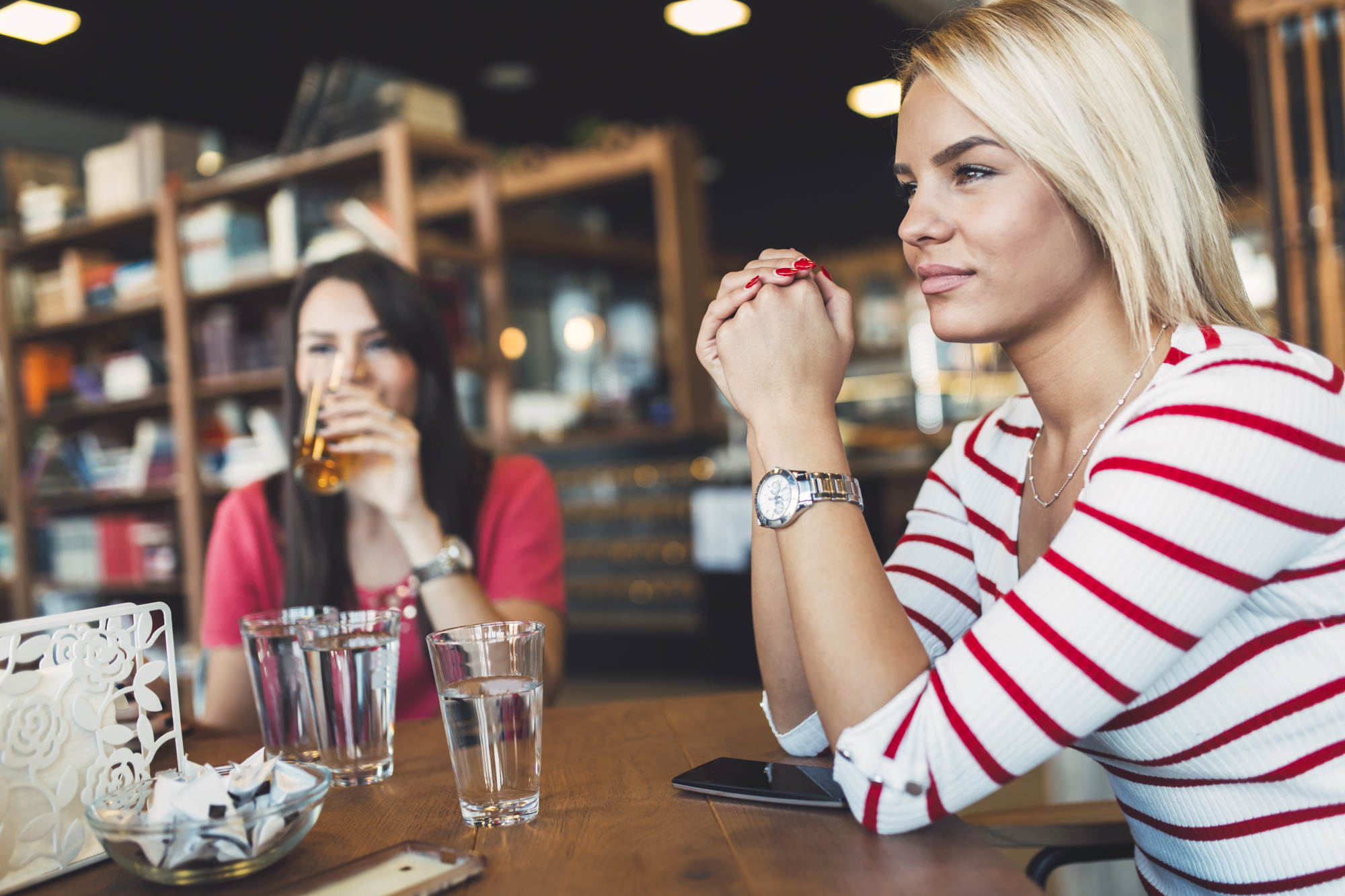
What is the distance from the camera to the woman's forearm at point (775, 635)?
986 mm

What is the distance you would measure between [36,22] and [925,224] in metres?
5.59

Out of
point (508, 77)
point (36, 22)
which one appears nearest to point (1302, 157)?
point (508, 77)

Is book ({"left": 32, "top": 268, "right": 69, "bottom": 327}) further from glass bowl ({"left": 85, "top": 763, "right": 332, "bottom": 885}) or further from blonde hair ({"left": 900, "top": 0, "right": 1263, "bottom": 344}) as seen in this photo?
blonde hair ({"left": 900, "top": 0, "right": 1263, "bottom": 344})

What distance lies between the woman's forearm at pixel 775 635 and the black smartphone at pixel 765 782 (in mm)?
86

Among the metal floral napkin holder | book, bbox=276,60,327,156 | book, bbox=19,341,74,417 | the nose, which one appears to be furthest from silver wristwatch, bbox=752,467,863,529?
book, bbox=19,341,74,417

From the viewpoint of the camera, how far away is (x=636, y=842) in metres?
0.74

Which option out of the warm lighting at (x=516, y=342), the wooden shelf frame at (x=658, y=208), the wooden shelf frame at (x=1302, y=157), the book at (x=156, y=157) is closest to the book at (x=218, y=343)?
the book at (x=156, y=157)

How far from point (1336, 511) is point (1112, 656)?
0.86 ft

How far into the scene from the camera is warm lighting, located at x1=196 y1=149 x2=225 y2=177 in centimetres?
434

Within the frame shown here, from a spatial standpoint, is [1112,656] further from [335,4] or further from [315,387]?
[335,4]

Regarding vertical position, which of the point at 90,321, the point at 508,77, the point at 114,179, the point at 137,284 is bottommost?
the point at 90,321

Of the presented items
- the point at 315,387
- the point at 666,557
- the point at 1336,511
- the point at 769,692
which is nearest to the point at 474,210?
the point at 666,557

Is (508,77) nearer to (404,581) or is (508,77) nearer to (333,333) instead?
(333,333)

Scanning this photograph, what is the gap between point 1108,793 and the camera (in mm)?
2057
